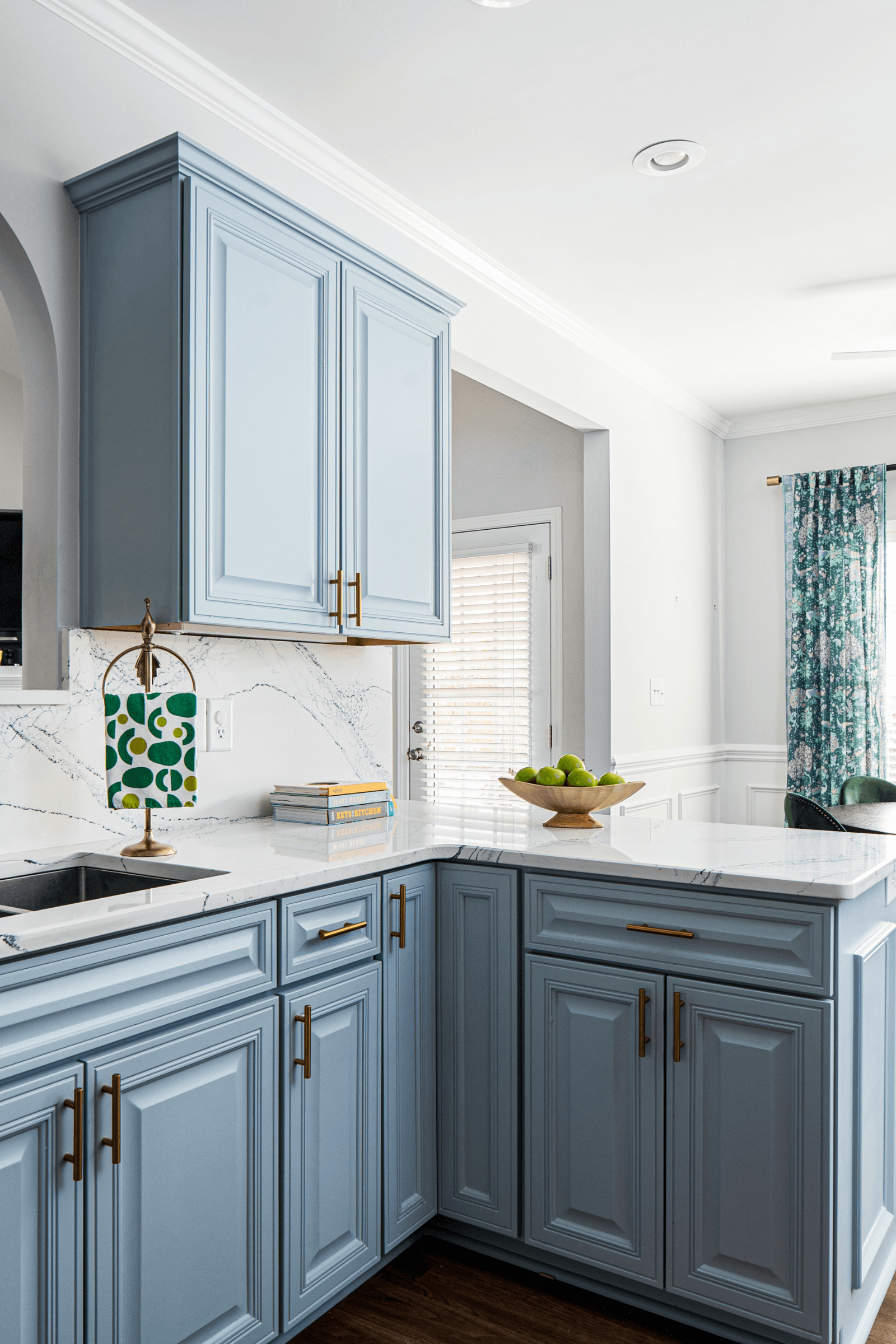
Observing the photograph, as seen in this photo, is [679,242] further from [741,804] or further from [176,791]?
[741,804]

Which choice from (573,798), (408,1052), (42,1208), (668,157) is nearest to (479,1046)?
(408,1052)

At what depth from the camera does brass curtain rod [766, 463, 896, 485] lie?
503 cm

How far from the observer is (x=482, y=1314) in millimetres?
2006

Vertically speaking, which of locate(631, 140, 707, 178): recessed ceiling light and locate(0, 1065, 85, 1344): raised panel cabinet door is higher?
locate(631, 140, 707, 178): recessed ceiling light

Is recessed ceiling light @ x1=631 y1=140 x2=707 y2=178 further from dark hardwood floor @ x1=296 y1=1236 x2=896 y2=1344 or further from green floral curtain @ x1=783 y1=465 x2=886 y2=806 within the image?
dark hardwood floor @ x1=296 y1=1236 x2=896 y2=1344

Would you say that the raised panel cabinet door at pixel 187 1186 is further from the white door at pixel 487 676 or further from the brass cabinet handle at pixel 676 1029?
the white door at pixel 487 676

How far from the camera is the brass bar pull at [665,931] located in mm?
1883

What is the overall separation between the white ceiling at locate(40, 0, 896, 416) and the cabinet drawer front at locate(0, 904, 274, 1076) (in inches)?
79.3

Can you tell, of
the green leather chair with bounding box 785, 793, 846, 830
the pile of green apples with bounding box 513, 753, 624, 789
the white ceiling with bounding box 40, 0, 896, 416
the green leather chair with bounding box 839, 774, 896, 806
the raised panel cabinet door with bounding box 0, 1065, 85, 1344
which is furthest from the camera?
the green leather chair with bounding box 839, 774, 896, 806

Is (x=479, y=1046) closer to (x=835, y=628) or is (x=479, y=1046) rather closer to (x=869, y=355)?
(x=869, y=355)

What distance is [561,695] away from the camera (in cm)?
476

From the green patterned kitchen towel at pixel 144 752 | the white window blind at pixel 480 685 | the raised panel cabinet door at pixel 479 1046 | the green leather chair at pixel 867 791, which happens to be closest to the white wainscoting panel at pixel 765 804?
the green leather chair at pixel 867 791

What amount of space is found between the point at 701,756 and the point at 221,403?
378 cm

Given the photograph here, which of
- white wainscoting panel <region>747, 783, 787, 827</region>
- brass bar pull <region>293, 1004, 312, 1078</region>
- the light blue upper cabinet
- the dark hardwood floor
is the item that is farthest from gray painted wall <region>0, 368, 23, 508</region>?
white wainscoting panel <region>747, 783, 787, 827</region>
